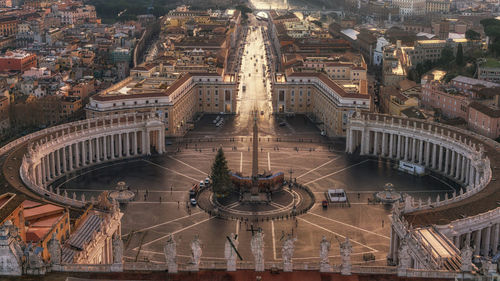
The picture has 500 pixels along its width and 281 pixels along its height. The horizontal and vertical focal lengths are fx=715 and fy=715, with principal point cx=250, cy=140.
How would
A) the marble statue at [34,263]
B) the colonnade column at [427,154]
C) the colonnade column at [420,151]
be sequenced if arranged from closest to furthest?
the marble statue at [34,263]
the colonnade column at [427,154]
the colonnade column at [420,151]

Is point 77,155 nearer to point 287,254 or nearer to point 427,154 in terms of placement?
point 427,154

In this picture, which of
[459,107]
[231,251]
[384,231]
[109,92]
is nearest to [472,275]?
[231,251]

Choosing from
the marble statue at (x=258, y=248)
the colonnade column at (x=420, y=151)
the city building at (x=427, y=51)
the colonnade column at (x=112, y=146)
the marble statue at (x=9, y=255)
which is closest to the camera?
the marble statue at (x=9, y=255)

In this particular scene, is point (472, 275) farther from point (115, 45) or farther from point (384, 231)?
point (115, 45)

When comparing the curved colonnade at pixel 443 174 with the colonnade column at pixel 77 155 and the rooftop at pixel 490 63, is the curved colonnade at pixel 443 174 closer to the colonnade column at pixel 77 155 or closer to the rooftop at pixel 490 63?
the rooftop at pixel 490 63

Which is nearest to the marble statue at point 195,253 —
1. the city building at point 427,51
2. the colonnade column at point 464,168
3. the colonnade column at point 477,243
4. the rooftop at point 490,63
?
the colonnade column at point 477,243

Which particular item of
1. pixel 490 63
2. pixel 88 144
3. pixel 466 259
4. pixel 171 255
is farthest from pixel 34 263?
pixel 490 63

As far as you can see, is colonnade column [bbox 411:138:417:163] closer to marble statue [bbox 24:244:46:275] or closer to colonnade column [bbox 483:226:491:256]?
colonnade column [bbox 483:226:491:256]

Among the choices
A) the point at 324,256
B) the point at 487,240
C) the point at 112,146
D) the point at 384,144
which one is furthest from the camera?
the point at 384,144
